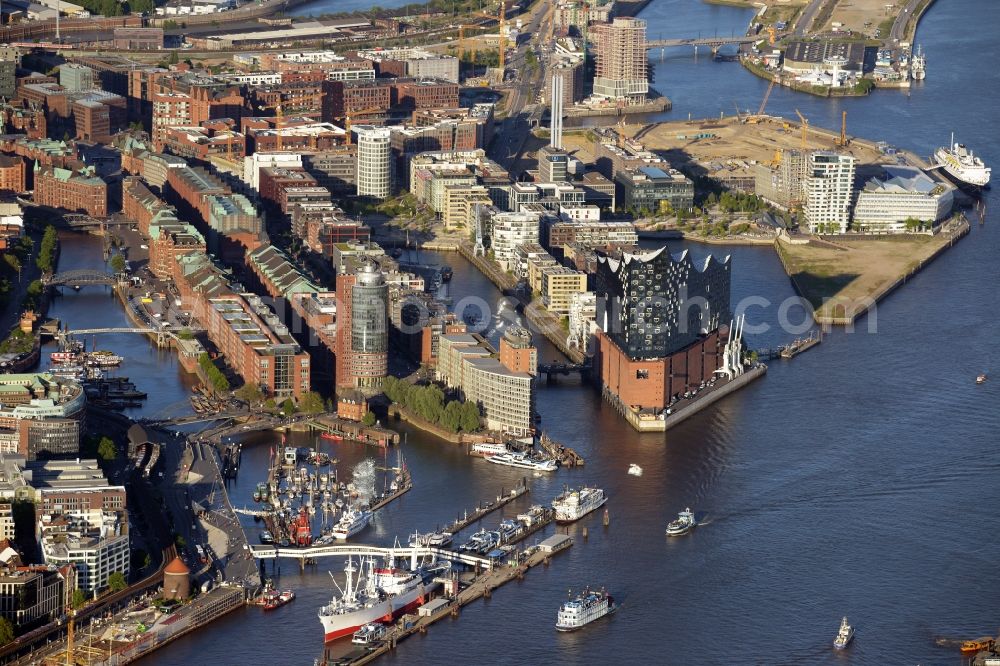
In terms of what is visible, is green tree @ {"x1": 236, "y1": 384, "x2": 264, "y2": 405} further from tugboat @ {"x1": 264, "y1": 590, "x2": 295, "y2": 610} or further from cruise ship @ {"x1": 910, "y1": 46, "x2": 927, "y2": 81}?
cruise ship @ {"x1": 910, "y1": 46, "x2": 927, "y2": 81}

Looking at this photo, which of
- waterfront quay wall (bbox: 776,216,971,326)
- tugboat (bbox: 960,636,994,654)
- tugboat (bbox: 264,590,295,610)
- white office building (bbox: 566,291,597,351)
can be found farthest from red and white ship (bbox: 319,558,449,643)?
waterfront quay wall (bbox: 776,216,971,326)

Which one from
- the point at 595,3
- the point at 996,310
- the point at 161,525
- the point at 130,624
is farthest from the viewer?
the point at 595,3

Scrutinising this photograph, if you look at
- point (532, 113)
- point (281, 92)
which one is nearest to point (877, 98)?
point (532, 113)

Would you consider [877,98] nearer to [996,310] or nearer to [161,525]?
[996,310]

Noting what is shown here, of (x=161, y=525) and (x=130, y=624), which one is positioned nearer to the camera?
(x=130, y=624)

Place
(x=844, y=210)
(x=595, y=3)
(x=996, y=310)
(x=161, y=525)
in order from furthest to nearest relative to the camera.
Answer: (x=595, y=3), (x=844, y=210), (x=996, y=310), (x=161, y=525)

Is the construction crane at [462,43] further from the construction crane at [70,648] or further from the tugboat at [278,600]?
the construction crane at [70,648]

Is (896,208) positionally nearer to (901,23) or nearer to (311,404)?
(311,404)

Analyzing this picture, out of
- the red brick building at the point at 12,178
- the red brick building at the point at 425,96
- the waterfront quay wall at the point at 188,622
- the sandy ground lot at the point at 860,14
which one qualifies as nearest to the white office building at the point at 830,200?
the red brick building at the point at 425,96
